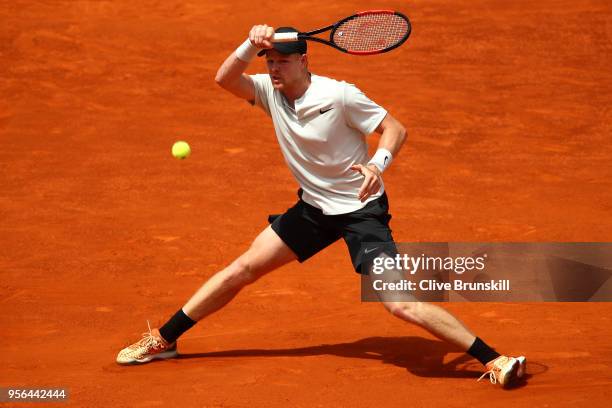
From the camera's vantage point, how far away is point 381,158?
5293 mm

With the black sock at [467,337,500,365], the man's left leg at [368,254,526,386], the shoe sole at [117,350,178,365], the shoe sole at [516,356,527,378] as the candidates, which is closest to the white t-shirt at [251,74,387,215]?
the man's left leg at [368,254,526,386]

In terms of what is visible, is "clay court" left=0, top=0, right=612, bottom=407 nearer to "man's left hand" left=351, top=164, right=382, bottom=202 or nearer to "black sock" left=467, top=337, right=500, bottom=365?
"black sock" left=467, top=337, right=500, bottom=365

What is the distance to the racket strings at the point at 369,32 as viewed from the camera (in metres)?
5.81

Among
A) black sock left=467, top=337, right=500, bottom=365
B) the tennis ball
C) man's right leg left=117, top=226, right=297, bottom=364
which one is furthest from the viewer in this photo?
the tennis ball

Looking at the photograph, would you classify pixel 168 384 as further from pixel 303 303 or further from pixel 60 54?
pixel 60 54

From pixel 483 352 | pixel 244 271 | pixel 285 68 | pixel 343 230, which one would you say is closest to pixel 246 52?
pixel 285 68

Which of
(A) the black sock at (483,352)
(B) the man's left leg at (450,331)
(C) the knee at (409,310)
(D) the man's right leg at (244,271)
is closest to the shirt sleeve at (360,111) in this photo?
(B) the man's left leg at (450,331)

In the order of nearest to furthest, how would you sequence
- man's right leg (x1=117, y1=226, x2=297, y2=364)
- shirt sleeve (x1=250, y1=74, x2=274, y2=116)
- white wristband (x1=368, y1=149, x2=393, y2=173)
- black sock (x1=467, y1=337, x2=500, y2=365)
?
1. white wristband (x1=368, y1=149, x2=393, y2=173)
2. black sock (x1=467, y1=337, x2=500, y2=365)
3. shirt sleeve (x1=250, y1=74, x2=274, y2=116)
4. man's right leg (x1=117, y1=226, x2=297, y2=364)

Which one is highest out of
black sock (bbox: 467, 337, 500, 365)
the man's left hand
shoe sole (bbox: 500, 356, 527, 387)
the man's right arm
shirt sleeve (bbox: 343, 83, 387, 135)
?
the man's right arm

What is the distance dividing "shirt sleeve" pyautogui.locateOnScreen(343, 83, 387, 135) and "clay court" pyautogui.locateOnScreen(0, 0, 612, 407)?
1.46 m

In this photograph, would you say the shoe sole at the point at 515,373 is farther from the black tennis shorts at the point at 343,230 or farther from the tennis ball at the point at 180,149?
the tennis ball at the point at 180,149

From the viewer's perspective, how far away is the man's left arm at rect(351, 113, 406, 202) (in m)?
5.11

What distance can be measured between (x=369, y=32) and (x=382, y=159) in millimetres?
978

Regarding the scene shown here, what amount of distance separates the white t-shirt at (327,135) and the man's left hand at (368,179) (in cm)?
35
